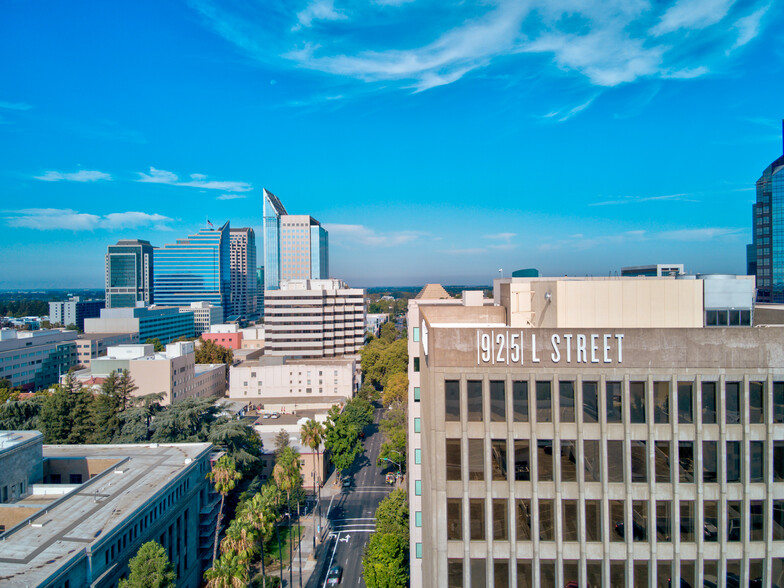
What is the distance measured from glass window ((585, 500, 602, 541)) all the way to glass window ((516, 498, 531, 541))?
→ 2.69m

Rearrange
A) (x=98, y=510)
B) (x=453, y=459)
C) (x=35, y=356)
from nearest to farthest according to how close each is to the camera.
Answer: (x=453, y=459) < (x=98, y=510) < (x=35, y=356)

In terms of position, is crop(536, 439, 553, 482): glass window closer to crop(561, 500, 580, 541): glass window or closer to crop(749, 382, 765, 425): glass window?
crop(561, 500, 580, 541): glass window

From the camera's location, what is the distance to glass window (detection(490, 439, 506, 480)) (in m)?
21.8

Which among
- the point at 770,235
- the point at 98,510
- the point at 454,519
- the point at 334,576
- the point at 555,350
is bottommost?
the point at 334,576

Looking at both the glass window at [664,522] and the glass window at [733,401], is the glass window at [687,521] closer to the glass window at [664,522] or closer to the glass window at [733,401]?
the glass window at [664,522]

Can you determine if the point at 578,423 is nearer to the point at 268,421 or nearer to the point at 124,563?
the point at 124,563

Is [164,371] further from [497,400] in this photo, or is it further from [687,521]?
[687,521]

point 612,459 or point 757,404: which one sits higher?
point 757,404

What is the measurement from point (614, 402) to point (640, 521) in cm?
565

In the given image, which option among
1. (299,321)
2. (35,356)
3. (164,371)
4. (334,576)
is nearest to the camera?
(334,576)

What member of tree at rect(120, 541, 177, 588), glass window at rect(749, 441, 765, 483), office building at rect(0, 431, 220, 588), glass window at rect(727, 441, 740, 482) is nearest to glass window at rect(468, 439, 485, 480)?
glass window at rect(727, 441, 740, 482)

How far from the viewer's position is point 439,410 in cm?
2194

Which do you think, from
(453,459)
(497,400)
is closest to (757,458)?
(497,400)

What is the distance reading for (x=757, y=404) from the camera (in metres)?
21.5
